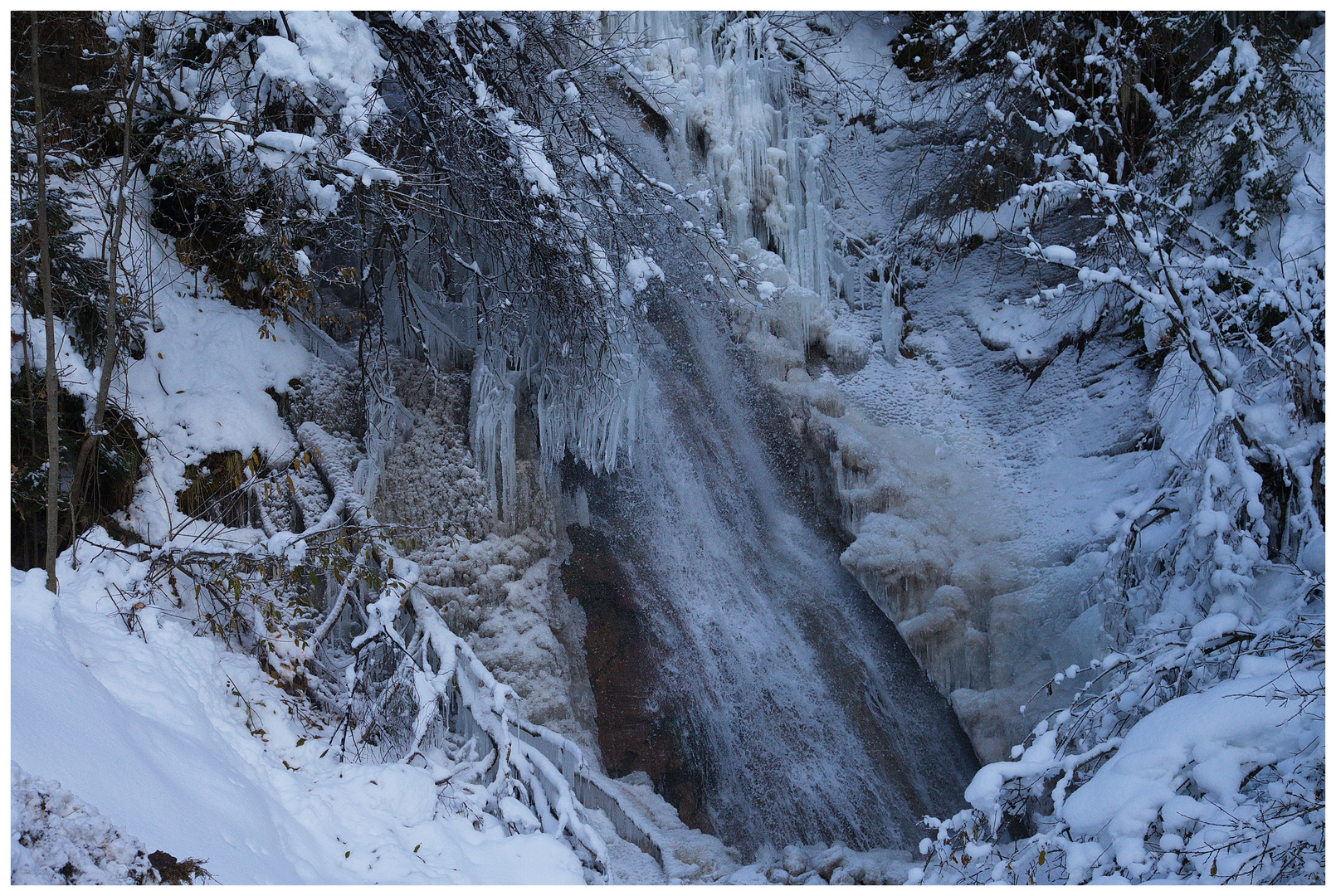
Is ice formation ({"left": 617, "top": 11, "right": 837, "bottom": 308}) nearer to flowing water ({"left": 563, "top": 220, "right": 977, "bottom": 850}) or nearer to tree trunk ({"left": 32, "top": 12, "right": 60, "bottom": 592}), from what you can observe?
flowing water ({"left": 563, "top": 220, "right": 977, "bottom": 850})

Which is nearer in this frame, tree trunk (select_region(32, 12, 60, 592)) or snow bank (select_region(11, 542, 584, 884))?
snow bank (select_region(11, 542, 584, 884))

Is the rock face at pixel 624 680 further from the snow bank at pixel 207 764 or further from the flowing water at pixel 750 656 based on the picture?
the snow bank at pixel 207 764

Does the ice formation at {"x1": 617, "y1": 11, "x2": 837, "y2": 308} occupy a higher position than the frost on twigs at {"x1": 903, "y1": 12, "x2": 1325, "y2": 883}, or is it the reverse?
the ice formation at {"x1": 617, "y1": 11, "x2": 837, "y2": 308}

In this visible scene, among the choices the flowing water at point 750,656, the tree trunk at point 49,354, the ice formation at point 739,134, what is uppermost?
the ice formation at point 739,134

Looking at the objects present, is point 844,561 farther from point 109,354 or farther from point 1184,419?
point 109,354

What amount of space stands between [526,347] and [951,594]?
112 inches

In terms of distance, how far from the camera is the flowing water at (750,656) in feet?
15.1

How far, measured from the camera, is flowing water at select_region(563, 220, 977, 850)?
460cm

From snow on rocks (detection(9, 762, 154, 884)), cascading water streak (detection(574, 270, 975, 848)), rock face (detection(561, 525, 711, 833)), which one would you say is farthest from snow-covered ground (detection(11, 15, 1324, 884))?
cascading water streak (detection(574, 270, 975, 848))

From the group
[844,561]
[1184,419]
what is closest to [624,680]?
[844,561]

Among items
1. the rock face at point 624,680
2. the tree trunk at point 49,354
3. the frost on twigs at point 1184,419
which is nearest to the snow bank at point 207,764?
the tree trunk at point 49,354

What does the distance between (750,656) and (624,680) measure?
75 cm

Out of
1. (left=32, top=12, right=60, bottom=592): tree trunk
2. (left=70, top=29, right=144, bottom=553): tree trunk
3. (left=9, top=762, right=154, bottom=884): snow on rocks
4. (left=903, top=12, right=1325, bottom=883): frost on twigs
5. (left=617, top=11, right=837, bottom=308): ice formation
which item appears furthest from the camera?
(left=617, top=11, right=837, bottom=308): ice formation

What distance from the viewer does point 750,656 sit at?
4.81 metres
